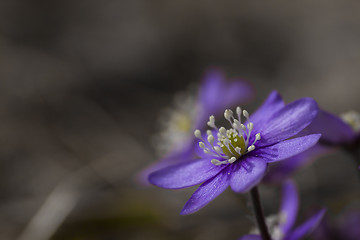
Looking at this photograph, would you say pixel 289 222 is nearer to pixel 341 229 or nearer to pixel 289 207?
pixel 289 207

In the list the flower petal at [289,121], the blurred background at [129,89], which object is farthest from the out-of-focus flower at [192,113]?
the flower petal at [289,121]

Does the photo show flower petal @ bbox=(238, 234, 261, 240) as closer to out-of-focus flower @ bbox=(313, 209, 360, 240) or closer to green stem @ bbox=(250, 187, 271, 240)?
green stem @ bbox=(250, 187, 271, 240)

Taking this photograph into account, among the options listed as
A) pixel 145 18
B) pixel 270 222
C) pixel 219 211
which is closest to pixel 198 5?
pixel 145 18

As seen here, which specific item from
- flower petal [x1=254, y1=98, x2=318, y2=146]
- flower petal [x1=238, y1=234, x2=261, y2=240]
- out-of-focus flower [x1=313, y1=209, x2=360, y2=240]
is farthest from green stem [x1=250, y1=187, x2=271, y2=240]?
out-of-focus flower [x1=313, y1=209, x2=360, y2=240]

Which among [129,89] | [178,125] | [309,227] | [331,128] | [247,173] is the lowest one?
[309,227]

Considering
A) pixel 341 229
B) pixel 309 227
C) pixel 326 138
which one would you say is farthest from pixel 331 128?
pixel 341 229

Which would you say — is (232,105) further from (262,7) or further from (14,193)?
(262,7)
